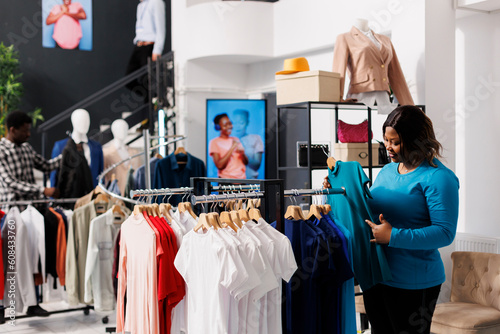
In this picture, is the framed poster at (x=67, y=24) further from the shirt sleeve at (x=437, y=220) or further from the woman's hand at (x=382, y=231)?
the shirt sleeve at (x=437, y=220)

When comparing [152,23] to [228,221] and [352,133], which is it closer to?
[352,133]

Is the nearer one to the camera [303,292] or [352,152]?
[303,292]

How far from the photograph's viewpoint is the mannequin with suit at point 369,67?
4.34 m

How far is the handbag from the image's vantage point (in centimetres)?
438

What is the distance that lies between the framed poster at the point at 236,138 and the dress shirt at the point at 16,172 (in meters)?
2.45

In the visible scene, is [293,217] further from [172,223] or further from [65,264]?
[65,264]

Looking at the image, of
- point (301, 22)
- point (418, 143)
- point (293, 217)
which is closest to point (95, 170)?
point (301, 22)

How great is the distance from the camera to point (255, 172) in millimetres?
→ 7141

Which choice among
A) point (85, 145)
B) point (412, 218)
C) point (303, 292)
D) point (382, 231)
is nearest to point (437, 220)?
point (412, 218)

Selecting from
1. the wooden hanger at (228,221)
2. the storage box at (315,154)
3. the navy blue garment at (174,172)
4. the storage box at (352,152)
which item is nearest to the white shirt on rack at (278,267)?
the wooden hanger at (228,221)

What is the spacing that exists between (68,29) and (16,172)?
15.4 feet

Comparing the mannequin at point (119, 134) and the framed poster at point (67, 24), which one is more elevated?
the framed poster at point (67, 24)

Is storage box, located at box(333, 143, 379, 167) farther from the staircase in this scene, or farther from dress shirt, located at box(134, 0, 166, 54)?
dress shirt, located at box(134, 0, 166, 54)

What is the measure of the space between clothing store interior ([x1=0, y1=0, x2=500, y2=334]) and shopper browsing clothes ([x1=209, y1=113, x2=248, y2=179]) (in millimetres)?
18
